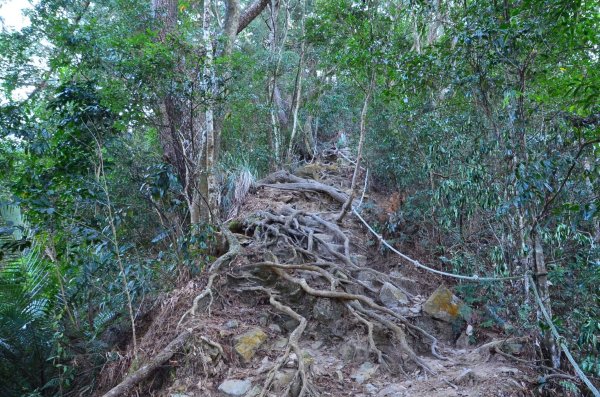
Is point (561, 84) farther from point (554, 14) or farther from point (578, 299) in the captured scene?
point (578, 299)

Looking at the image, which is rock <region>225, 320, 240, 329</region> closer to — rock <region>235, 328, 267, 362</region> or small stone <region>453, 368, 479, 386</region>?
rock <region>235, 328, 267, 362</region>

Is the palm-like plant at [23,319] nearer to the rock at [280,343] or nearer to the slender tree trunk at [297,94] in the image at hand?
the rock at [280,343]

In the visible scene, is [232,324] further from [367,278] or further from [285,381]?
[367,278]

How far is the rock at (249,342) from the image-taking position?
393 cm

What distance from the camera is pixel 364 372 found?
393cm

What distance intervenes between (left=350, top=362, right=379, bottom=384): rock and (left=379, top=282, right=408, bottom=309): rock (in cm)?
117

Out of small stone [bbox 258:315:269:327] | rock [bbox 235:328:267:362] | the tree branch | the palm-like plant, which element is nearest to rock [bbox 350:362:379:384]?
rock [bbox 235:328:267:362]

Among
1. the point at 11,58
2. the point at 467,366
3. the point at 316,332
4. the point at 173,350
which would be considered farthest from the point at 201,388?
the point at 11,58

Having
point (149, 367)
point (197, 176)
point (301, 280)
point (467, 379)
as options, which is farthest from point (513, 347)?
point (197, 176)

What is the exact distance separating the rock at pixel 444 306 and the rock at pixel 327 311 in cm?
103

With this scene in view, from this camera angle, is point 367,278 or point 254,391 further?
point 367,278

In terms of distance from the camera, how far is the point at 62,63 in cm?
445

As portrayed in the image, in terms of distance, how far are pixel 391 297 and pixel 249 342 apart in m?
2.01

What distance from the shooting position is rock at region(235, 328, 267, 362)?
3926 mm
